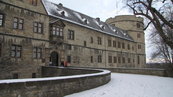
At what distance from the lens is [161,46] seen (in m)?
24.9

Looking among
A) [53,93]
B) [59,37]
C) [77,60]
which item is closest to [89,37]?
[77,60]

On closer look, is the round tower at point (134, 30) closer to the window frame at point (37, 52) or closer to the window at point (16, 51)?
the window frame at point (37, 52)

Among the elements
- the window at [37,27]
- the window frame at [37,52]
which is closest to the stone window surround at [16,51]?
the window frame at [37,52]

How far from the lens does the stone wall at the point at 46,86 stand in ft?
20.6

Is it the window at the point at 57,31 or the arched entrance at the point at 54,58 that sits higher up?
the window at the point at 57,31

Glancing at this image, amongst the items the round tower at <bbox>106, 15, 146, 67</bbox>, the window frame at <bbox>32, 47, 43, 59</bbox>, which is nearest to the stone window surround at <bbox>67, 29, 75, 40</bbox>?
the window frame at <bbox>32, 47, 43, 59</bbox>

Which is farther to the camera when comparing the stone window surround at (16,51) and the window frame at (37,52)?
the window frame at (37,52)

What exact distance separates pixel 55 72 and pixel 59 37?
6.33 metres

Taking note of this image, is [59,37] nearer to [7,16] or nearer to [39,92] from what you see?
[7,16]

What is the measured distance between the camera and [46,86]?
7.50 metres

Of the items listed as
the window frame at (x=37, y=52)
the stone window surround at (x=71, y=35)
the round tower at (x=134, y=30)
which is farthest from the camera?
the round tower at (x=134, y=30)

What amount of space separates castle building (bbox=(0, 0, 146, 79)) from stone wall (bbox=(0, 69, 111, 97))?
851 cm

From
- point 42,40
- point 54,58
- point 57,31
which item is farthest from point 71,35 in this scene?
point 42,40

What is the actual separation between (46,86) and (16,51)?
11407mm
